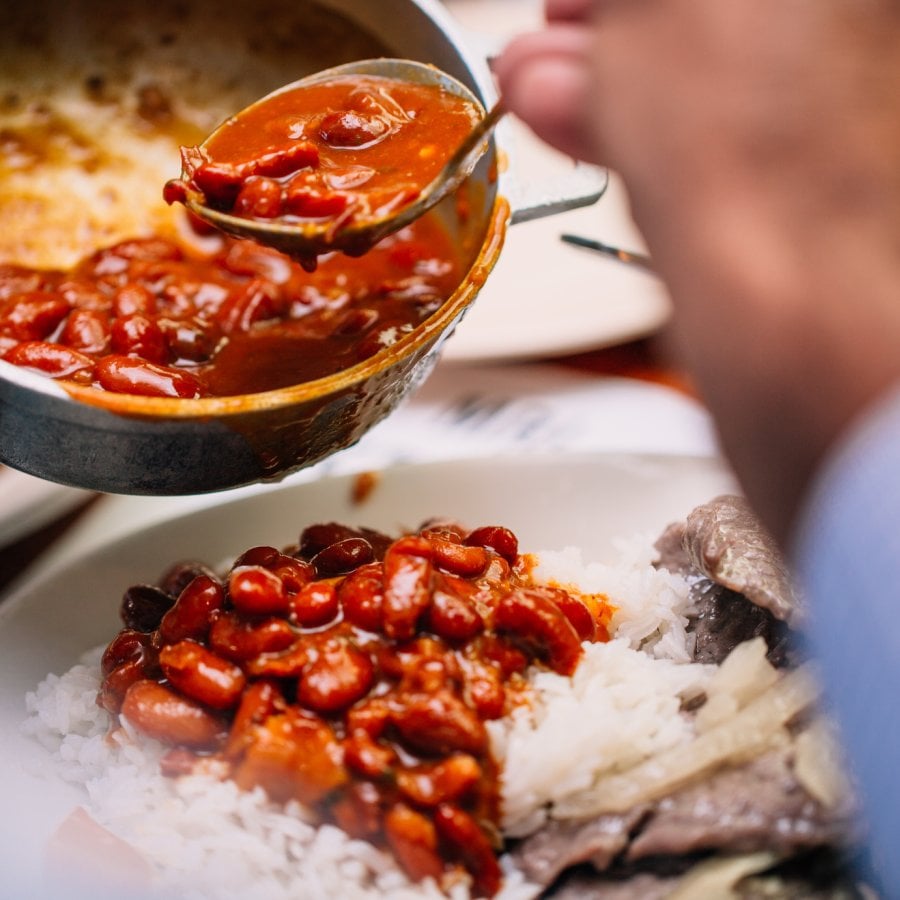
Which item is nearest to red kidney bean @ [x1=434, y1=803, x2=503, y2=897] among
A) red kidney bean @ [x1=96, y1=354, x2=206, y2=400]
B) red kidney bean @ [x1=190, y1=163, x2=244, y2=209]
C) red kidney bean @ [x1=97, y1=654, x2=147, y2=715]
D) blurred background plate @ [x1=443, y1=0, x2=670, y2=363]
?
red kidney bean @ [x1=97, y1=654, x2=147, y2=715]

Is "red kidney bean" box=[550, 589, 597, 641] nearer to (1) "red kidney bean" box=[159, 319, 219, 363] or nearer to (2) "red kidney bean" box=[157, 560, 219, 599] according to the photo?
(2) "red kidney bean" box=[157, 560, 219, 599]

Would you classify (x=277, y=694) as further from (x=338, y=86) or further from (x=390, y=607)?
(x=338, y=86)

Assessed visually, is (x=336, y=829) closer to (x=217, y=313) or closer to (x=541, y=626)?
(x=541, y=626)

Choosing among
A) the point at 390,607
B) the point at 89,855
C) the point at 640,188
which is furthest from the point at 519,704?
the point at 640,188

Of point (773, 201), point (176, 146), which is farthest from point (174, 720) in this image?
point (176, 146)

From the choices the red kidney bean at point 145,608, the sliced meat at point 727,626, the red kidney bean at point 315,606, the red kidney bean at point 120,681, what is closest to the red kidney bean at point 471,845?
the red kidney bean at point 315,606

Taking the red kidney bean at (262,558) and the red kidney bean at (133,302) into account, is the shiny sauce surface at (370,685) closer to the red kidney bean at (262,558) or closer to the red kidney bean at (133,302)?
the red kidney bean at (262,558)
